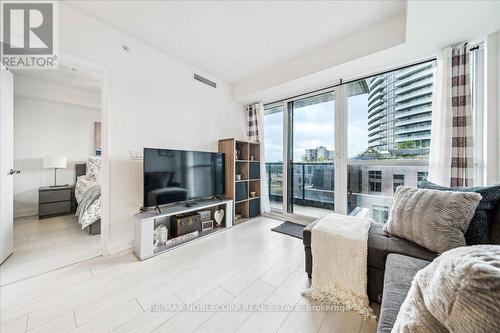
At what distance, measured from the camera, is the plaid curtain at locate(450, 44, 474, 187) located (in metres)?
1.81

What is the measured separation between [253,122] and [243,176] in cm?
110

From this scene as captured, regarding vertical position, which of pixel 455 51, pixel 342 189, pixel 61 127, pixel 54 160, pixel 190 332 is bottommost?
pixel 190 332

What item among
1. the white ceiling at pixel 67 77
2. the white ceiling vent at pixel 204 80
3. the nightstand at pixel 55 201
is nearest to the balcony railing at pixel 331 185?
the white ceiling vent at pixel 204 80

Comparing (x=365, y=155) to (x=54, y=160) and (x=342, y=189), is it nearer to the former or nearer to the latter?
(x=342, y=189)

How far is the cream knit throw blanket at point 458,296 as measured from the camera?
34 centimetres

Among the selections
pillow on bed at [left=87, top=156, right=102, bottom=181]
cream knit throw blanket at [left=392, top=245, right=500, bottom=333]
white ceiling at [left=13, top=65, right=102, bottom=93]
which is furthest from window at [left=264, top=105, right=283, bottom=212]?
pillow on bed at [left=87, top=156, right=102, bottom=181]

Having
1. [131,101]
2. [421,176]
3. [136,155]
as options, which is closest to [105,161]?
[136,155]

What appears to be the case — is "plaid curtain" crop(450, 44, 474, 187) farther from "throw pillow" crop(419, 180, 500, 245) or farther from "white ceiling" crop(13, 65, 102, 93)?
"white ceiling" crop(13, 65, 102, 93)

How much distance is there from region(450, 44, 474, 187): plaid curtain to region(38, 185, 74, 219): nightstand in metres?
5.77

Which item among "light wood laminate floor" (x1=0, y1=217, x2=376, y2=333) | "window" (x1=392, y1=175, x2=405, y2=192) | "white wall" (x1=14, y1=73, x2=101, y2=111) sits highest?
"white wall" (x1=14, y1=73, x2=101, y2=111)

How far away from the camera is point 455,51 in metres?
1.88

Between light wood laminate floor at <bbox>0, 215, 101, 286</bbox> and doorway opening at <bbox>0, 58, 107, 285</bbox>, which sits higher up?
doorway opening at <bbox>0, 58, 107, 285</bbox>

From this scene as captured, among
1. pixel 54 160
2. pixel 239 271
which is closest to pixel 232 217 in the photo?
pixel 239 271

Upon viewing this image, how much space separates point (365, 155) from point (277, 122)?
5.47ft
